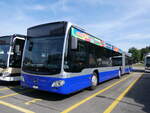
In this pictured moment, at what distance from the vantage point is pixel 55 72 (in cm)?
530

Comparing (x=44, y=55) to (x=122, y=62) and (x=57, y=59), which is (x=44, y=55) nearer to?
(x=57, y=59)

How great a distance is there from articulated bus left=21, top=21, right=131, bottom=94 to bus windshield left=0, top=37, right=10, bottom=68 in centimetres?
223

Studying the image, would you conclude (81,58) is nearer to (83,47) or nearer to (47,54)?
(83,47)

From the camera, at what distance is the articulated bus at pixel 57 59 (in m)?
5.35

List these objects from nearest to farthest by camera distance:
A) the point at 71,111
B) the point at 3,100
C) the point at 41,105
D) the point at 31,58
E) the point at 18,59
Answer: the point at 71,111 < the point at 41,105 < the point at 3,100 < the point at 31,58 < the point at 18,59

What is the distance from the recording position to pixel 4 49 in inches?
329

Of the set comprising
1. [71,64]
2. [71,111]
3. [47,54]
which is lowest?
[71,111]

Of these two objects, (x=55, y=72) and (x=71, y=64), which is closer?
(x=55, y=72)

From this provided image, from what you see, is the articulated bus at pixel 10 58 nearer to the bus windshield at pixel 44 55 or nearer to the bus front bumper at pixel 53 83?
the bus windshield at pixel 44 55

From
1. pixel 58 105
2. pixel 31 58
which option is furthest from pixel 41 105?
pixel 31 58

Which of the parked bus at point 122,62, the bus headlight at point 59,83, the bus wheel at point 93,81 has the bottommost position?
the bus wheel at point 93,81

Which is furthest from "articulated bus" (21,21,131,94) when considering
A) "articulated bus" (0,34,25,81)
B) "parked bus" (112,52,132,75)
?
"parked bus" (112,52,132,75)

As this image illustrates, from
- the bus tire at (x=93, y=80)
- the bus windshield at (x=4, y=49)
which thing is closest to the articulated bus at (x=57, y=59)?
the bus tire at (x=93, y=80)

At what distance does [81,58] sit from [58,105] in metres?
2.30
